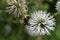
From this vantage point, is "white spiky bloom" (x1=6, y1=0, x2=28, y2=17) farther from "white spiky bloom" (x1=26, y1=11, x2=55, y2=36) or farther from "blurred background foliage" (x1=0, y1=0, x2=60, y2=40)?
"blurred background foliage" (x1=0, y1=0, x2=60, y2=40)

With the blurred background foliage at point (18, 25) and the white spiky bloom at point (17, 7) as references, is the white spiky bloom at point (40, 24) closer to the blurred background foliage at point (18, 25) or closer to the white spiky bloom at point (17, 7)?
the white spiky bloom at point (17, 7)

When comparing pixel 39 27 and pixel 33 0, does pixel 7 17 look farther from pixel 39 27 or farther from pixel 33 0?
pixel 39 27

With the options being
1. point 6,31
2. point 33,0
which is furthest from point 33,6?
point 6,31

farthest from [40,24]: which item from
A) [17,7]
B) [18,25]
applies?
[18,25]

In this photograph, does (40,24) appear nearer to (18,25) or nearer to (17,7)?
(17,7)

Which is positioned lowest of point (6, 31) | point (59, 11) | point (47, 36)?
point (6, 31)

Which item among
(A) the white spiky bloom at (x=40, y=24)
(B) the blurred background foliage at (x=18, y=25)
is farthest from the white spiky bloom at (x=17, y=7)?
(B) the blurred background foliage at (x=18, y=25)
